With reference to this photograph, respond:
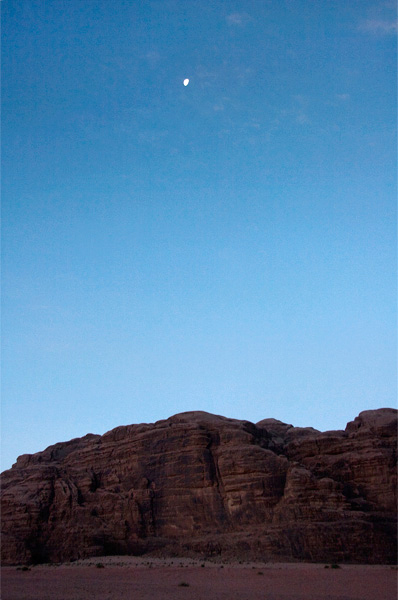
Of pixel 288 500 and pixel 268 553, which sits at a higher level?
pixel 288 500

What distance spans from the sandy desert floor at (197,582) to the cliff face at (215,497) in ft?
11.8

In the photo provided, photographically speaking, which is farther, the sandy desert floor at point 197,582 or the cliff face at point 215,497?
the cliff face at point 215,497

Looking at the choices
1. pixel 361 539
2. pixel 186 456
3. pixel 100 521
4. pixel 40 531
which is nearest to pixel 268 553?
pixel 361 539

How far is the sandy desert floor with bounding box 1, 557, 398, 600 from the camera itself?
31469 mm

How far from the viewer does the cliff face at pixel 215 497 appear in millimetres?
48438

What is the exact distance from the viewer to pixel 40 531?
5459 centimetres

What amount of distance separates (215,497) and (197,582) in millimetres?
17534

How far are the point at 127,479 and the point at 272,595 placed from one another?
3240cm

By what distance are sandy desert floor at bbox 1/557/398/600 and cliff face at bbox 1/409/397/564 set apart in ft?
11.8

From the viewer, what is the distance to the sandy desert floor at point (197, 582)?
31469mm

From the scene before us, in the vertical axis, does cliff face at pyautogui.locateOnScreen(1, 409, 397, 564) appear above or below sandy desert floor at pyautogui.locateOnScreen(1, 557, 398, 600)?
above

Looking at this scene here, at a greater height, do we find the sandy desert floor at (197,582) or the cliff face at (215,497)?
the cliff face at (215,497)

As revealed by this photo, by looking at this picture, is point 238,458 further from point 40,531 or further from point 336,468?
point 40,531

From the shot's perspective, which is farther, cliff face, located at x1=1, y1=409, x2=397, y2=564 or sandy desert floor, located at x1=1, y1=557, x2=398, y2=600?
cliff face, located at x1=1, y1=409, x2=397, y2=564
